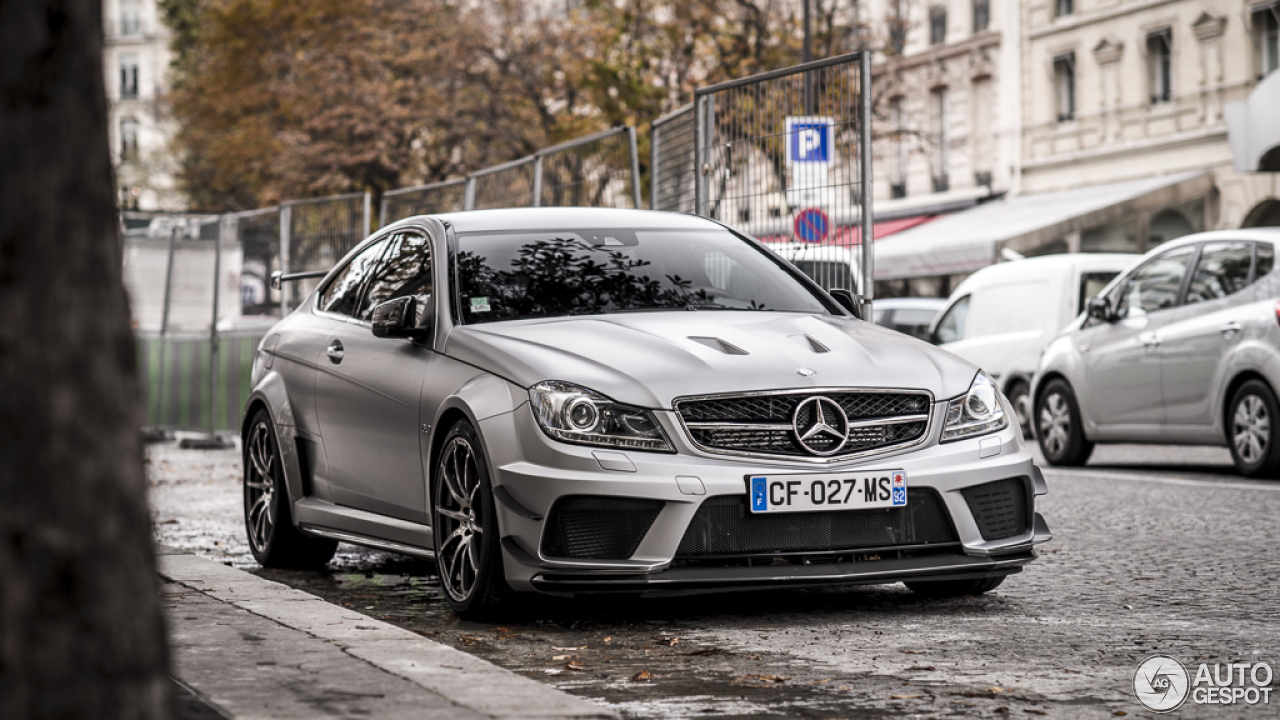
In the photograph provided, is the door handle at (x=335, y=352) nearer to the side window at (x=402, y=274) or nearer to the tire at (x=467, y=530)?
the side window at (x=402, y=274)

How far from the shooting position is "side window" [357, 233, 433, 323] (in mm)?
7633

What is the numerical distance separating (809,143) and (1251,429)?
13.7 ft

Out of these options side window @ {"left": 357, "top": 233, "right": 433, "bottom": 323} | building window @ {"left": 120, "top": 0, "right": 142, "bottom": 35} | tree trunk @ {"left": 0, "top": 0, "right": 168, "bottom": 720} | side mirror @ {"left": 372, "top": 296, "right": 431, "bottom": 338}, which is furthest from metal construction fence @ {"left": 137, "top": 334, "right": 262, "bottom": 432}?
building window @ {"left": 120, "top": 0, "right": 142, "bottom": 35}

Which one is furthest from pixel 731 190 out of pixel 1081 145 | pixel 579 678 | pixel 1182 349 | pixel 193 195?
pixel 193 195

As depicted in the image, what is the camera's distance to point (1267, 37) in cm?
3506

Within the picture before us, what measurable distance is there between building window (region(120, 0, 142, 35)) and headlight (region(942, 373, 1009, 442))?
108 meters

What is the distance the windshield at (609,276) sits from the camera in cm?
723

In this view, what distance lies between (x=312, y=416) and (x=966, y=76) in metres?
38.1

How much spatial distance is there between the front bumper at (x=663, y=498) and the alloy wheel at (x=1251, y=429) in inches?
274

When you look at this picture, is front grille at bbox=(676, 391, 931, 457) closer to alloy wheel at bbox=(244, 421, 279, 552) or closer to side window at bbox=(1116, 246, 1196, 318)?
alloy wheel at bbox=(244, 421, 279, 552)

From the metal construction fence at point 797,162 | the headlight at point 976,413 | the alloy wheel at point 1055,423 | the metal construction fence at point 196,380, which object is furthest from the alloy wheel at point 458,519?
the metal construction fence at point 196,380

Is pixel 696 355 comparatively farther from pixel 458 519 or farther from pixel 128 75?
pixel 128 75

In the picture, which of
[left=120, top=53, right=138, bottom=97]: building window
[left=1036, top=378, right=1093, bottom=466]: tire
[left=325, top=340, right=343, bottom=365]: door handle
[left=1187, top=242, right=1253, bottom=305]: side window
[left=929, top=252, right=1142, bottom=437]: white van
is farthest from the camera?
[left=120, top=53, right=138, bottom=97]: building window

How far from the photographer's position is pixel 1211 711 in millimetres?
4719
